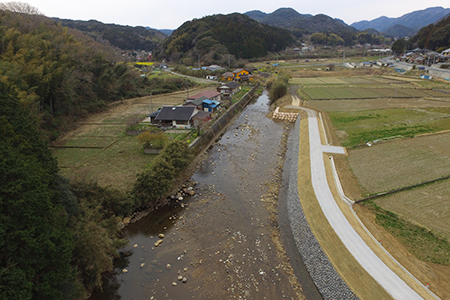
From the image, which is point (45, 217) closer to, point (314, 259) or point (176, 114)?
point (314, 259)

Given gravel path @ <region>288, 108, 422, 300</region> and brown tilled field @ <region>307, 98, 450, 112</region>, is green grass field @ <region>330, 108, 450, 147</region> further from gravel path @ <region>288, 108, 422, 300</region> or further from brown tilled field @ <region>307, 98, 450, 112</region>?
gravel path @ <region>288, 108, 422, 300</region>

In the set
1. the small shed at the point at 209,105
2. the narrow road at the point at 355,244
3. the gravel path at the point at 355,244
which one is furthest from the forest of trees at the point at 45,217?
the small shed at the point at 209,105

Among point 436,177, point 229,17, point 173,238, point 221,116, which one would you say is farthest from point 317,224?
point 229,17

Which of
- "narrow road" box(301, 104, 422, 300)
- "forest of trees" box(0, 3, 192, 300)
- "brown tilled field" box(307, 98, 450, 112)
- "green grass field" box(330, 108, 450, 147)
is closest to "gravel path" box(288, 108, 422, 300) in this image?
"narrow road" box(301, 104, 422, 300)

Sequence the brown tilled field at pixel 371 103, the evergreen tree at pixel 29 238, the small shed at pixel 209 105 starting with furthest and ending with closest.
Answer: the brown tilled field at pixel 371 103 < the small shed at pixel 209 105 < the evergreen tree at pixel 29 238

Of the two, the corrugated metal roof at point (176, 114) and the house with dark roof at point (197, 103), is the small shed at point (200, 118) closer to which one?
the corrugated metal roof at point (176, 114)

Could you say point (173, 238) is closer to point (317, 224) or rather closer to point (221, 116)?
point (317, 224)
